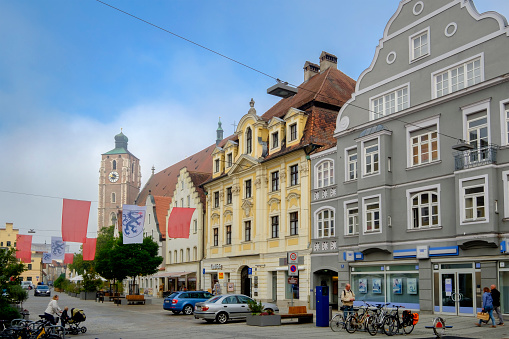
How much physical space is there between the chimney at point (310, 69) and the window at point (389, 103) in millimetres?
16672

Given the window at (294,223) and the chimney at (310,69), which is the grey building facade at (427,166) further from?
the chimney at (310,69)

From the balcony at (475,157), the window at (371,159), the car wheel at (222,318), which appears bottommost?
the car wheel at (222,318)

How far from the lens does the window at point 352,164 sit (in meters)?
34.3

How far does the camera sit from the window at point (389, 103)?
31.1 metres

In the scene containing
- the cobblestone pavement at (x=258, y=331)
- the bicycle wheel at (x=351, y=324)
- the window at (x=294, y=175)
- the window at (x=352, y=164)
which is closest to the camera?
the cobblestone pavement at (x=258, y=331)

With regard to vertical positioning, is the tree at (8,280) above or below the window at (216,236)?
below

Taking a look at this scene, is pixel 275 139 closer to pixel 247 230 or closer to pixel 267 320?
pixel 247 230

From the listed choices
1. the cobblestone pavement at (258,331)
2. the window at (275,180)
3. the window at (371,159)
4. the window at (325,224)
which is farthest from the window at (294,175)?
the cobblestone pavement at (258,331)

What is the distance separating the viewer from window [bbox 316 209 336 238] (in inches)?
1438

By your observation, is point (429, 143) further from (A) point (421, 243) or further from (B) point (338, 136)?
(B) point (338, 136)

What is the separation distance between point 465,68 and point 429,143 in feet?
13.0

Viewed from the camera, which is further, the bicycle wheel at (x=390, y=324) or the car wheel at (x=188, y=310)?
the car wheel at (x=188, y=310)

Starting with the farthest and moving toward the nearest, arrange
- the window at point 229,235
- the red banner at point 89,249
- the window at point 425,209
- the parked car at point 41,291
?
1. the parked car at point 41,291
2. the red banner at point 89,249
3. the window at point 229,235
4. the window at point 425,209

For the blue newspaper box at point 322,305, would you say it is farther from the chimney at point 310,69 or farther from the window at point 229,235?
the chimney at point 310,69
